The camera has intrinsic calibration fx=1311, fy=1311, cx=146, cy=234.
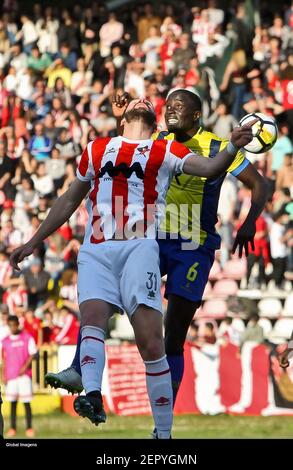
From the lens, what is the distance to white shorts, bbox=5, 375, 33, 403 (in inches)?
739

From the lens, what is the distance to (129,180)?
30.9ft

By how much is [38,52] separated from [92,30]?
1.30 meters

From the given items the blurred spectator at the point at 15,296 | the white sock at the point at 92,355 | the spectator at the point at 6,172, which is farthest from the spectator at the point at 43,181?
the white sock at the point at 92,355

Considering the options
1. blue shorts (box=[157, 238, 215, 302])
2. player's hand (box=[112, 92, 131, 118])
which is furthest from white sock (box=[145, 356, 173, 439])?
player's hand (box=[112, 92, 131, 118])

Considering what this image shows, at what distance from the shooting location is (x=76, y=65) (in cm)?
2645

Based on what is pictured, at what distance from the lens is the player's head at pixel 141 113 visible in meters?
9.52

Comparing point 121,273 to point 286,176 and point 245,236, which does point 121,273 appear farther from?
point 286,176

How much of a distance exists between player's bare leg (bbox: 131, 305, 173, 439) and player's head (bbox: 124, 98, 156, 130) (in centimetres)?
138

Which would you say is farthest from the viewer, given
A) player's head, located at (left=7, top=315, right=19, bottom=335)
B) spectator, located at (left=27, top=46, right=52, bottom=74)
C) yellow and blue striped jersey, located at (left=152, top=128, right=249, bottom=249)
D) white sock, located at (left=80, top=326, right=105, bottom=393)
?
spectator, located at (left=27, top=46, right=52, bottom=74)

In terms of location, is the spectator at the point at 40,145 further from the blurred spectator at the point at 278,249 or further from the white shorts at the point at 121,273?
the white shorts at the point at 121,273

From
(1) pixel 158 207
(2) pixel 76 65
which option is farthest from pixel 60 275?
(1) pixel 158 207

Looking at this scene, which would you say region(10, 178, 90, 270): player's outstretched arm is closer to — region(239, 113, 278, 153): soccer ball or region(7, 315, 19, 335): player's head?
region(239, 113, 278, 153): soccer ball

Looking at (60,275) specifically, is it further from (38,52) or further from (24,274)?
(38,52)

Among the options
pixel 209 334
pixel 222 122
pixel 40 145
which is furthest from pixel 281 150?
pixel 40 145
